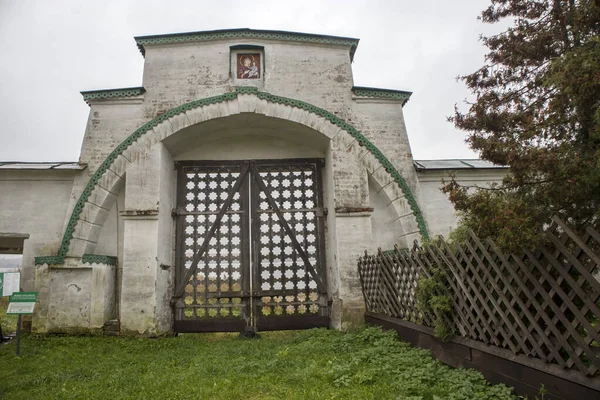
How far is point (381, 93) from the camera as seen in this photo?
9.84 metres

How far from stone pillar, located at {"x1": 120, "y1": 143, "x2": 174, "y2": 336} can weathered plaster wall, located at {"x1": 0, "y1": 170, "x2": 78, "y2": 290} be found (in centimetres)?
152

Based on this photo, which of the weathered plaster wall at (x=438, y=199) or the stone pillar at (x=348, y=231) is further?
the weathered plaster wall at (x=438, y=199)

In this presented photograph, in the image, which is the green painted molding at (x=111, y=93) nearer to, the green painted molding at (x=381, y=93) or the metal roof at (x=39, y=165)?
the metal roof at (x=39, y=165)

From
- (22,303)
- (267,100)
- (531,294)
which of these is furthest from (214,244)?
(531,294)

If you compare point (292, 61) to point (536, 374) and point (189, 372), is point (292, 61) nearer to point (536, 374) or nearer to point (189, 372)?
point (189, 372)

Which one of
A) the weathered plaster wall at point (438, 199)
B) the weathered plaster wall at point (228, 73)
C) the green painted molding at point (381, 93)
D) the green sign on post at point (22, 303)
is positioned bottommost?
the green sign on post at point (22, 303)

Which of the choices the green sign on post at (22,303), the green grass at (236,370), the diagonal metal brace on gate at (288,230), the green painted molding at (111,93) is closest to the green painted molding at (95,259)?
the green sign on post at (22,303)

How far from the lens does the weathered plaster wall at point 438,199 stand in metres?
9.44

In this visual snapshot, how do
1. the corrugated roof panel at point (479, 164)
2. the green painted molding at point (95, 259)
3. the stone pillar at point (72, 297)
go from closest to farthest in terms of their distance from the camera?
the stone pillar at point (72, 297)
the green painted molding at point (95, 259)
the corrugated roof panel at point (479, 164)

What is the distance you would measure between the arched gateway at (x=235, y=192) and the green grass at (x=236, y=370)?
44.7 inches

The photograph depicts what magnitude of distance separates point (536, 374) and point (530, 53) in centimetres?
339

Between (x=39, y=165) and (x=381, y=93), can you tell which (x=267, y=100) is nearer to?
(x=381, y=93)

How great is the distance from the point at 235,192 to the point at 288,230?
5.45 feet

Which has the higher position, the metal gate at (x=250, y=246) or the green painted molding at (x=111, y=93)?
the green painted molding at (x=111, y=93)
